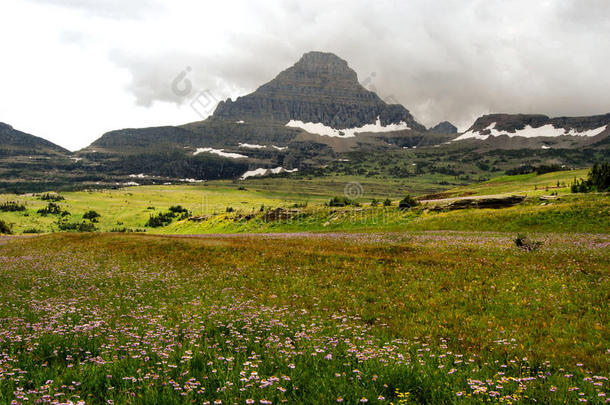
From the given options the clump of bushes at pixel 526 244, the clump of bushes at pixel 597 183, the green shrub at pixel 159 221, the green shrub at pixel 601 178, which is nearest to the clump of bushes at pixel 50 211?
the green shrub at pixel 159 221

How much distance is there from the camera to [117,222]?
151375 mm

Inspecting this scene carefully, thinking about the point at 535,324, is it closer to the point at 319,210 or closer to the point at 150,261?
the point at 150,261

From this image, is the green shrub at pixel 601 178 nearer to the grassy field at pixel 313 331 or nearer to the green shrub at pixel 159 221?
the grassy field at pixel 313 331

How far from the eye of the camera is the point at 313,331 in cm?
892

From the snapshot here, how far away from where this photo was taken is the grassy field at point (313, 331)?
601 cm

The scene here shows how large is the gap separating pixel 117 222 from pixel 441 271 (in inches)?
6385

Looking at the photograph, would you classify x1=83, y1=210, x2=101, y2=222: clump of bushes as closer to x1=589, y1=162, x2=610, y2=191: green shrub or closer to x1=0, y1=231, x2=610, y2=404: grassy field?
x1=0, y1=231, x2=610, y2=404: grassy field

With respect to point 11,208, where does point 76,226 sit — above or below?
below

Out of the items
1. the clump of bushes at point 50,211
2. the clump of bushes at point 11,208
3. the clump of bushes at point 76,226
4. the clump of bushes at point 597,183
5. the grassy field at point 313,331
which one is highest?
the clump of bushes at point 597,183

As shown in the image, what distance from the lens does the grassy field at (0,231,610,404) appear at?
6008mm

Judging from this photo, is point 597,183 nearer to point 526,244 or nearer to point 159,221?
point 526,244

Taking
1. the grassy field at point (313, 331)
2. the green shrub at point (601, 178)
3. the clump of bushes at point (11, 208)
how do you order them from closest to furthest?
the grassy field at point (313, 331) → the green shrub at point (601, 178) → the clump of bushes at point (11, 208)

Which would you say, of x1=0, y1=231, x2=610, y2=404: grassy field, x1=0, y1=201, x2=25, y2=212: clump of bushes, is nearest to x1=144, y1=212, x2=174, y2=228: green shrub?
x1=0, y1=201, x2=25, y2=212: clump of bushes

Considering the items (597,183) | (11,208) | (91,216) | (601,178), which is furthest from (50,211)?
(601,178)
